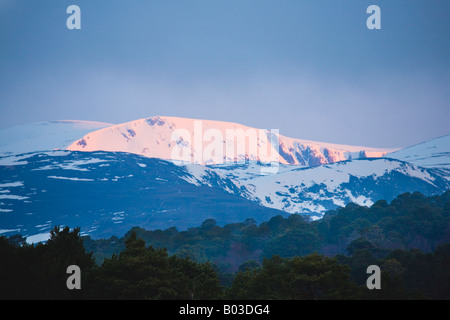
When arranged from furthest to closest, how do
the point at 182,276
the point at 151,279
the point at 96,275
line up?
the point at 182,276
the point at 96,275
the point at 151,279

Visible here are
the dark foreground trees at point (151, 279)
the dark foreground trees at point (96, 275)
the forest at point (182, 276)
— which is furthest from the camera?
the forest at point (182, 276)

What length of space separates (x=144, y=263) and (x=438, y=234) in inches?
3247

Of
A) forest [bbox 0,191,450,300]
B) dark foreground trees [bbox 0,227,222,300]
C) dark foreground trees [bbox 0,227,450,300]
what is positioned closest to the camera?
dark foreground trees [bbox 0,227,222,300]

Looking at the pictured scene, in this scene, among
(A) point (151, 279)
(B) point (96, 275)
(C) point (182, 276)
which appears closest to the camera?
(A) point (151, 279)

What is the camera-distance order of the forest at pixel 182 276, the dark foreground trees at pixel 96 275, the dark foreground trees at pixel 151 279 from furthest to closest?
the forest at pixel 182 276, the dark foreground trees at pixel 151 279, the dark foreground trees at pixel 96 275

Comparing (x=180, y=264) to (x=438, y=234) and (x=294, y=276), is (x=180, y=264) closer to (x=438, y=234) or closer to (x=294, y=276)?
(x=294, y=276)

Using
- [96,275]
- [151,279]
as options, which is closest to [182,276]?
[151,279]

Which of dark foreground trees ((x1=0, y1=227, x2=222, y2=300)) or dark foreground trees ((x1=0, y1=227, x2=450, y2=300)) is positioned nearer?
dark foreground trees ((x1=0, y1=227, x2=222, y2=300))

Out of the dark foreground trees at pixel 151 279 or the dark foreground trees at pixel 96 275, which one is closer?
the dark foreground trees at pixel 96 275

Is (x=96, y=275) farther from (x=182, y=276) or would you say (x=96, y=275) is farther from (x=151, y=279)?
(x=182, y=276)

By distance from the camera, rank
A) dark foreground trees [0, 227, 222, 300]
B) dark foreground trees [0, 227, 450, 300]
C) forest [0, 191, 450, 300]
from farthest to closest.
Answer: forest [0, 191, 450, 300], dark foreground trees [0, 227, 450, 300], dark foreground trees [0, 227, 222, 300]

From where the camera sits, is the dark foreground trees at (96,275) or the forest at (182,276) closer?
the dark foreground trees at (96,275)
